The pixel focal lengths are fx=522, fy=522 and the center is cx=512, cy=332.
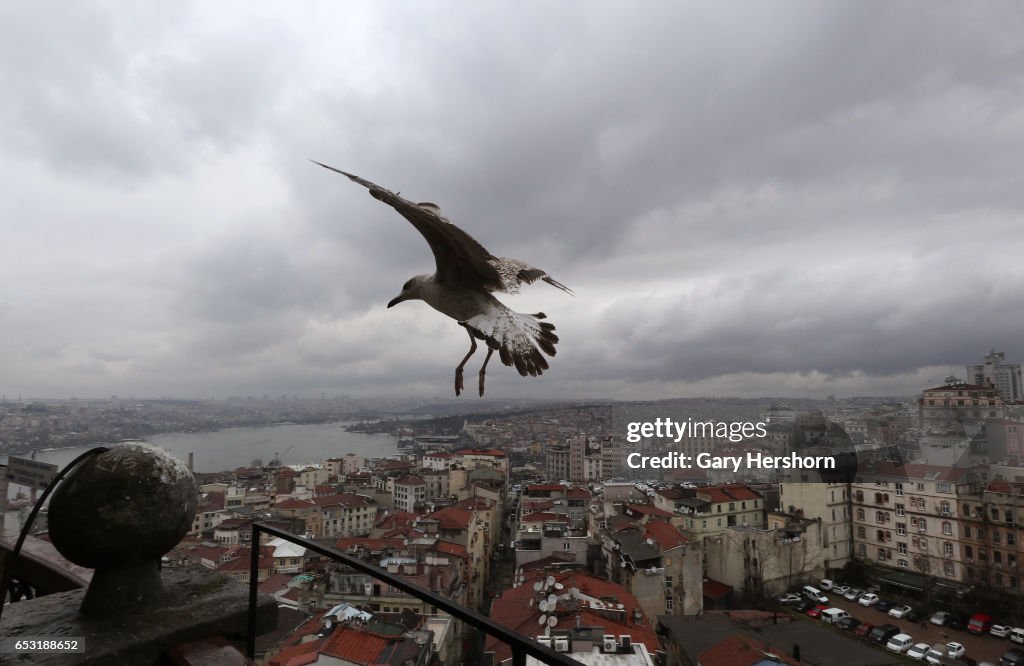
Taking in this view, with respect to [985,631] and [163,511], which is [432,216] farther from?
[985,631]

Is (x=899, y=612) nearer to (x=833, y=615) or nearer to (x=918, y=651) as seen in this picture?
(x=833, y=615)

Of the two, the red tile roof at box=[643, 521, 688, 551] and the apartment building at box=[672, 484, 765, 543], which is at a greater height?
the red tile roof at box=[643, 521, 688, 551]

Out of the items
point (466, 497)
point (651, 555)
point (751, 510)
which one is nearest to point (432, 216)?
point (651, 555)

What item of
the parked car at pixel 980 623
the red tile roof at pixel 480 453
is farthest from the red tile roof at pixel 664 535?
the red tile roof at pixel 480 453

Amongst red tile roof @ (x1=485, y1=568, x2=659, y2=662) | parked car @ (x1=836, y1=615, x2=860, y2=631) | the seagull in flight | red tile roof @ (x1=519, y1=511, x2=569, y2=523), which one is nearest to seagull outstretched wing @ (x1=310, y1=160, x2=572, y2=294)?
the seagull in flight

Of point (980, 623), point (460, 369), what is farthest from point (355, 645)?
point (980, 623)

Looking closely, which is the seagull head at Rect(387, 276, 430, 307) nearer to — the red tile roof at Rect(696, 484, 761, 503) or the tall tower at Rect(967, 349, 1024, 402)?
the red tile roof at Rect(696, 484, 761, 503)
